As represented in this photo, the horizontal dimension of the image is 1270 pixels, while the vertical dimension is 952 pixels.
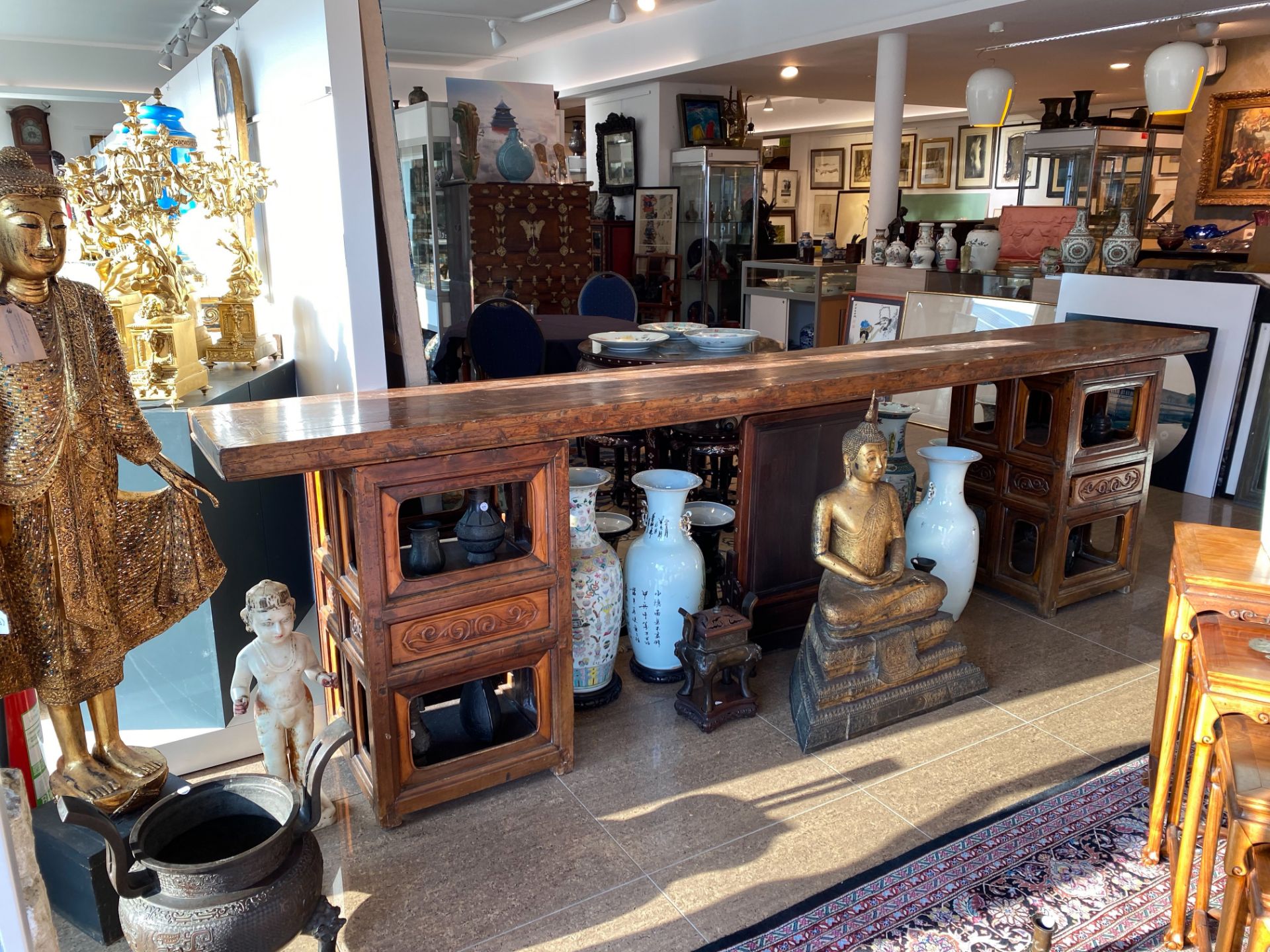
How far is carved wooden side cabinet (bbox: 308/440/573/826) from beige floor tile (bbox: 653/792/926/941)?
53 centimetres

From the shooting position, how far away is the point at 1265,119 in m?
7.80

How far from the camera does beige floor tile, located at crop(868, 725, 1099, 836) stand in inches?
91.4

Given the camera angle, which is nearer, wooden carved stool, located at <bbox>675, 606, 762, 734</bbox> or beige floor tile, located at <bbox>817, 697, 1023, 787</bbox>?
beige floor tile, located at <bbox>817, 697, 1023, 787</bbox>

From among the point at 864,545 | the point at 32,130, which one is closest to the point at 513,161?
the point at 864,545

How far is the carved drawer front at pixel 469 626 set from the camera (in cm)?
214

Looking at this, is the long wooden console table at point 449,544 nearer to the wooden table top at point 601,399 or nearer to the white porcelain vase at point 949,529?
the wooden table top at point 601,399

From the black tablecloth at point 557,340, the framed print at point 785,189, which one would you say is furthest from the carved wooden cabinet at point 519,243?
the framed print at point 785,189

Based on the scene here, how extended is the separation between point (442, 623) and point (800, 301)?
577cm

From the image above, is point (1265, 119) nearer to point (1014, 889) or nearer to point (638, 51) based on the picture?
point (638, 51)

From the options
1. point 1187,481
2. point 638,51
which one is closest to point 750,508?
point 1187,481

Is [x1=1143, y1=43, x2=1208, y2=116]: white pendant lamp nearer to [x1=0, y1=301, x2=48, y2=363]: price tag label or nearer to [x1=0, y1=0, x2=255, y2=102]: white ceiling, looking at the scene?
[x1=0, y1=301, x2=48, y2=363]: price tag label

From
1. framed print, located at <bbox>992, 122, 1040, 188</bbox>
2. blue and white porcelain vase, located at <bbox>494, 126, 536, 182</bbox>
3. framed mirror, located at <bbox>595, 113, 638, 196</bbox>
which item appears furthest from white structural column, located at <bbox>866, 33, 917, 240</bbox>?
framed print, located at <bbox>992, 122, 1040, 188</bbox>

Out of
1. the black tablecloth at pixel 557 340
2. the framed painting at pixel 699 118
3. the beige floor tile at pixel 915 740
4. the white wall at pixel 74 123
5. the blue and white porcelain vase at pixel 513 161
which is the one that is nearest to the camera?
the beige floor tile at pixel 915 740

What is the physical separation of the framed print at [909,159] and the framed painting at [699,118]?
4987 millimetres
